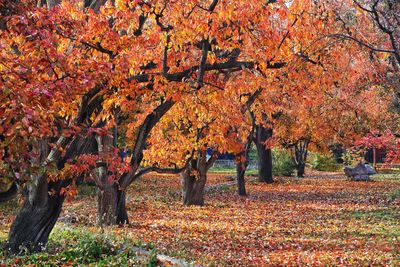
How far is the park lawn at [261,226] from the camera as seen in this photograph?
454 inches

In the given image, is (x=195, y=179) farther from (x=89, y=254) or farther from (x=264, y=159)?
(x=264, y=159)

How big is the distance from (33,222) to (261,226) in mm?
8013

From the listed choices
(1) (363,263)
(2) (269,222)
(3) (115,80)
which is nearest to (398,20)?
(1) (363,263)

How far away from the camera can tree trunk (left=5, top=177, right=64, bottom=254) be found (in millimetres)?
10445

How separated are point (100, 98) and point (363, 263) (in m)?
5.79

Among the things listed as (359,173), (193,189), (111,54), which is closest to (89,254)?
(111,54)

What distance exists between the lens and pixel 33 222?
34.4ft

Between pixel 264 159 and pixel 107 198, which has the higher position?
pixel 264 159

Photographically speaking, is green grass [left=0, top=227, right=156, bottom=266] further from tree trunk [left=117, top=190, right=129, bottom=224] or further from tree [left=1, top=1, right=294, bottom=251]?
tree trunk [left=117, top=190, right=129, bottom=224]

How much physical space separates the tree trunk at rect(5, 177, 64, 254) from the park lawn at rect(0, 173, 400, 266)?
105 cm

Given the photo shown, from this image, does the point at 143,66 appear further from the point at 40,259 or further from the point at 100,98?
the point at 40,259

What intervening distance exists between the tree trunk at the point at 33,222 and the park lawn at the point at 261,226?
105cm

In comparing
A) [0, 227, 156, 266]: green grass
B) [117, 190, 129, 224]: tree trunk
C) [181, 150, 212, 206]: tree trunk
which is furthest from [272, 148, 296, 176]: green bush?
[0, 227, 156, 266]: green grass

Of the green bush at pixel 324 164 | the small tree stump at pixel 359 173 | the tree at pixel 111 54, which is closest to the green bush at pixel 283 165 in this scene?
the small tree stump at pixel 359 173
